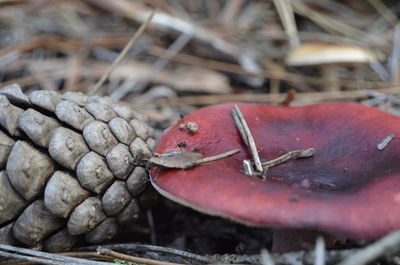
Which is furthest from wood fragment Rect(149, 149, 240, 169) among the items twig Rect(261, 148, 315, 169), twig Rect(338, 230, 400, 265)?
twig Rect(338, 230, 400, 265)

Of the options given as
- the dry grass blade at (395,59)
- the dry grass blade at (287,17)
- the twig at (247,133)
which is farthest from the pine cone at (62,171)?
the dry grass blade at (287,17)

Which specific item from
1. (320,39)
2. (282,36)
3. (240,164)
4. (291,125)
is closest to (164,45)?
(282,36)

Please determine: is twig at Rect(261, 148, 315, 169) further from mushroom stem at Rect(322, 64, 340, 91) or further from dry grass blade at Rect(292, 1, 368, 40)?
dry grass blade at Rect(292, 1, 368, 40)

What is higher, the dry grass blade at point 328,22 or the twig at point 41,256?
the dry grass blade at point 328,22

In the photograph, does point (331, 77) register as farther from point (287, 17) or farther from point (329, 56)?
point (287, 17)

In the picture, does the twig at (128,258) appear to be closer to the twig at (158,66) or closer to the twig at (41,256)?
the twig at (41,256)

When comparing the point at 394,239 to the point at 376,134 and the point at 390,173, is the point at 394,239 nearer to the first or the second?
the point at 390,173
